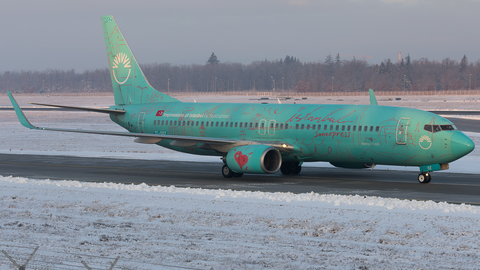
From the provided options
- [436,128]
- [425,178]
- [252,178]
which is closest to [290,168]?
[252,178]

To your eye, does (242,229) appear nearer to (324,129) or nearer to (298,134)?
(324,129)

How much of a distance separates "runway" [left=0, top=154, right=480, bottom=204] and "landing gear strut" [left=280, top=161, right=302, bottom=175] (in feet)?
1.19

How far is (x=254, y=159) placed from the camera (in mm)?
25547

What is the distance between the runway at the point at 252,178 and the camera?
22531 millimetres

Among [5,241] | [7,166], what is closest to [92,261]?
[5,241]

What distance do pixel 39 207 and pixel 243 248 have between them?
824cm

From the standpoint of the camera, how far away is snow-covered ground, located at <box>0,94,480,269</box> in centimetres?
1257

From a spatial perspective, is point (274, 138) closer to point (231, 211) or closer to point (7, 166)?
point (231, 211)

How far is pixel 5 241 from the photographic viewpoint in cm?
1439

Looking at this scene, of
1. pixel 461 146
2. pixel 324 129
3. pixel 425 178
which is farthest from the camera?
pixel 324 129

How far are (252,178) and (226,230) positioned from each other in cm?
1264

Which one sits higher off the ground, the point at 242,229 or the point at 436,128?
the point at 436,128

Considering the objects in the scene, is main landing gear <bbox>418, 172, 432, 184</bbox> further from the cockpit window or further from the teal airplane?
the cockpit window

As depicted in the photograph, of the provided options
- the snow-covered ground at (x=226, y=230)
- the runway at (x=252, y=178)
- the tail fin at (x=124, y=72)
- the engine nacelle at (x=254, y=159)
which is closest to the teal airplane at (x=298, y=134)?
the engine nacelle at (x=254, y=159)
